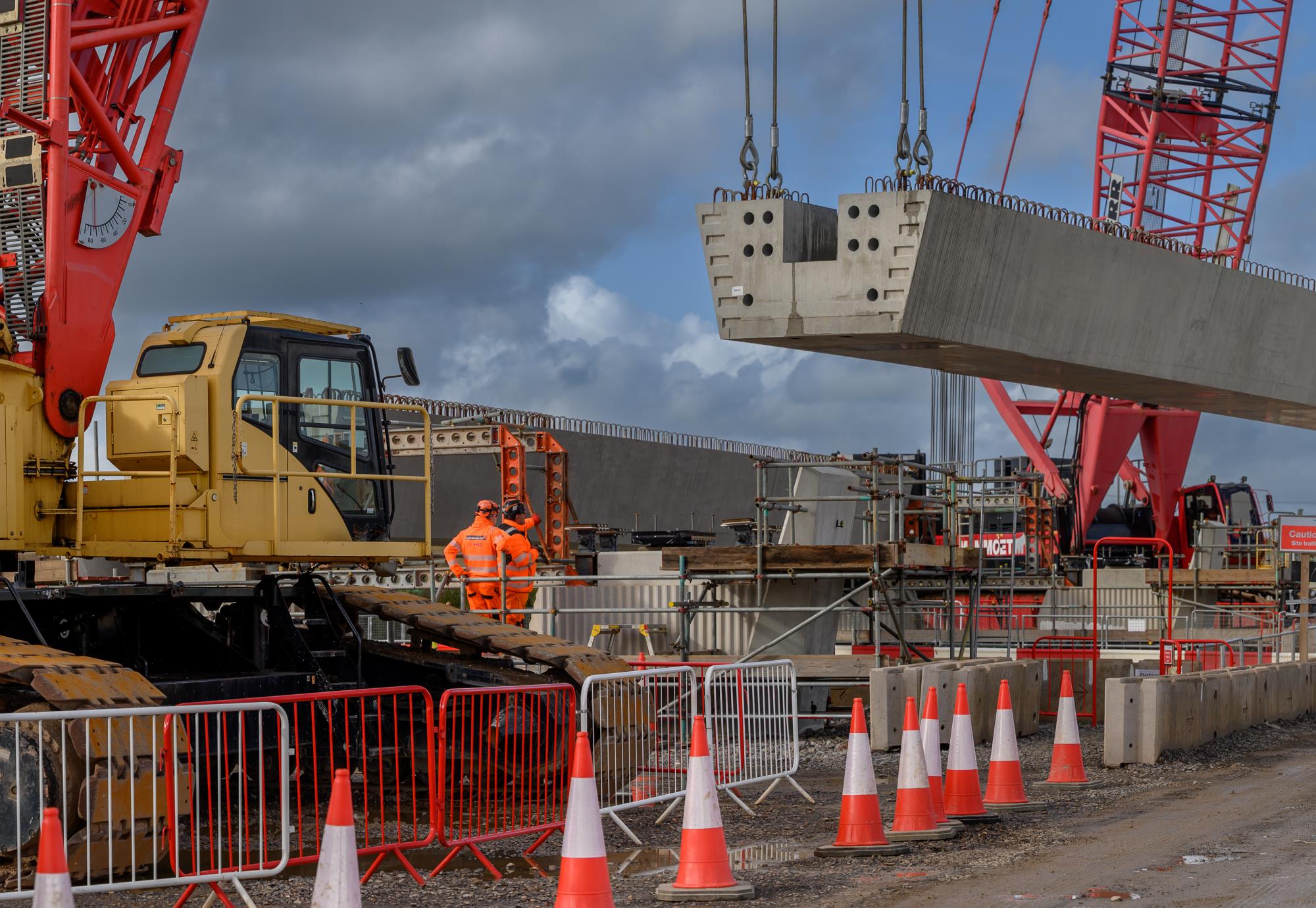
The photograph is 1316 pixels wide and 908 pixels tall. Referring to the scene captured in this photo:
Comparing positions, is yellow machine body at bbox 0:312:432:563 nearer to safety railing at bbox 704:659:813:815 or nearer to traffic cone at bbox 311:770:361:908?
safety railing at bbox 704:659:813:815

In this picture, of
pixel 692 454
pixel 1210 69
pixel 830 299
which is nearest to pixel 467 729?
pixel 830 299

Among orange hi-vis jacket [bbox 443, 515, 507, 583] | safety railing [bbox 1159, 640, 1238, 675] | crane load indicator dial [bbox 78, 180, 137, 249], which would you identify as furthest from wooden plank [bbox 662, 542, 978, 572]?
crane load indicator dial [bbox 78, 180, 137, 249]

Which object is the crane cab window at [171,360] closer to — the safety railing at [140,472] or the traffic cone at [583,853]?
the safety railing at [140,472]

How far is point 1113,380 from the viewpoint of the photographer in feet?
60.2

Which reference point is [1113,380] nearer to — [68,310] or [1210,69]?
[68,310]

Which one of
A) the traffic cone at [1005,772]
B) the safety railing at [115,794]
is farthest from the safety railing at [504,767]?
the traffic cone at [1005,772]

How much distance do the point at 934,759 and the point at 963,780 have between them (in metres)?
0.33

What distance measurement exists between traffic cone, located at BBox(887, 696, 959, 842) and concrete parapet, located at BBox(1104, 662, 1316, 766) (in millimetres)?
4482

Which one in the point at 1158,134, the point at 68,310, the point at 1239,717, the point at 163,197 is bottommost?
the point at 1239,717

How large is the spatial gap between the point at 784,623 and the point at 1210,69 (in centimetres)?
3073

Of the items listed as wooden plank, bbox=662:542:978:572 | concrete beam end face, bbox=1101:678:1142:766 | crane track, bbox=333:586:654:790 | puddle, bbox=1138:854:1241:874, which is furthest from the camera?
wooden plank, bbox=662:542:978:572

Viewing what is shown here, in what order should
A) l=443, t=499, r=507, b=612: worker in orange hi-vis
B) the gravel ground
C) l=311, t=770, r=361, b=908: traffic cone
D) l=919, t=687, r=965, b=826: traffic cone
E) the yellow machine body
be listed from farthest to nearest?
l=443, t=499, r=507, b=612: worker in orange hi-vis → the yellow machine body → l=919, t=687, r=965, b=826: traffic cone → the gravel ground → l=311, t=770, r=361, b=908: traffic cone

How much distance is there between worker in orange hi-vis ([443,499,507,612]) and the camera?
1766 cm

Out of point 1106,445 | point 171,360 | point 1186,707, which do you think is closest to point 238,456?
point 171,360
